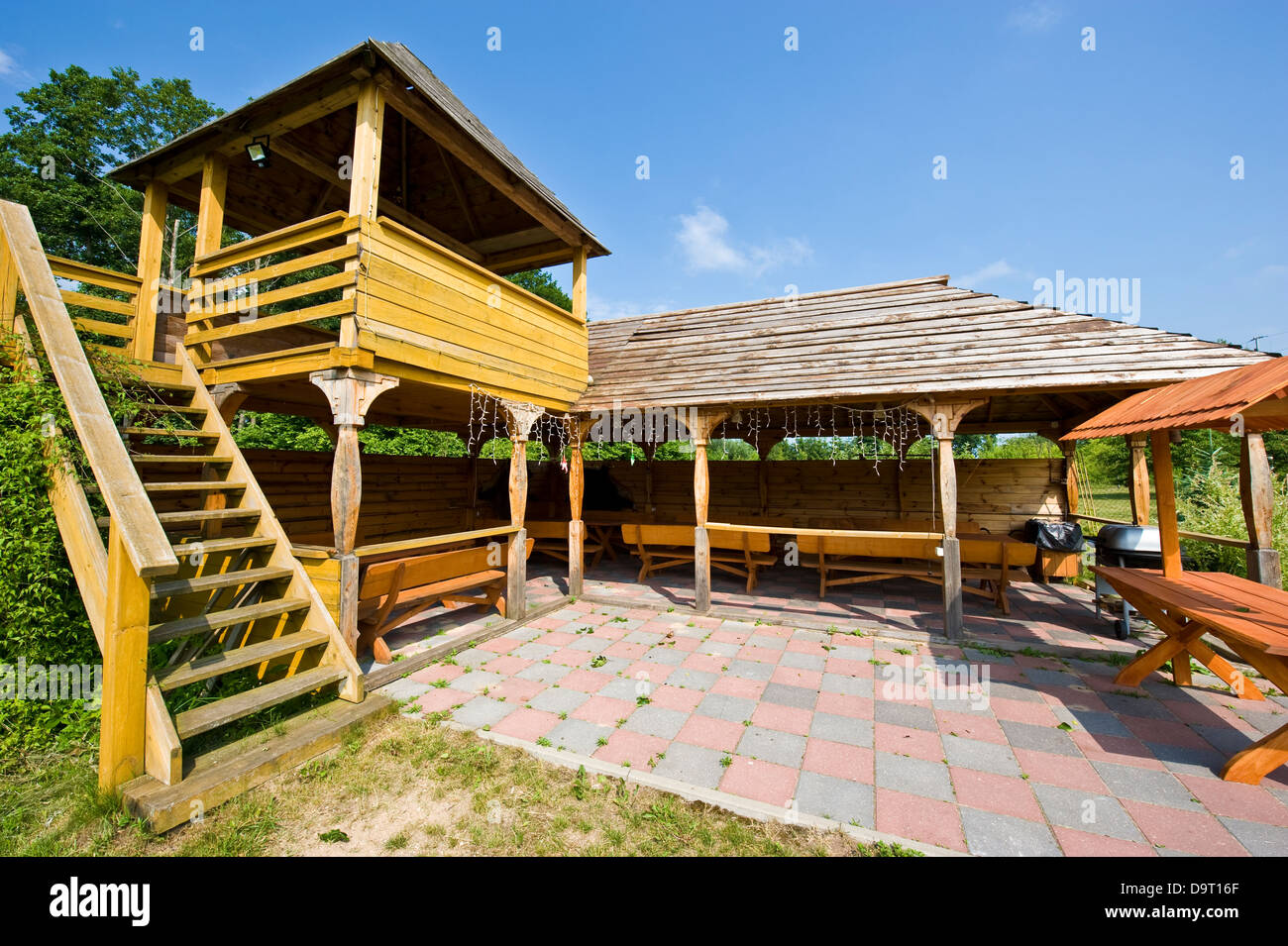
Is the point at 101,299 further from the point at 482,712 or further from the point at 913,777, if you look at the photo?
the point at 913,777

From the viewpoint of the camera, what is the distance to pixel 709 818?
2.74 metres

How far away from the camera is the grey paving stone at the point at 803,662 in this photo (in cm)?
497

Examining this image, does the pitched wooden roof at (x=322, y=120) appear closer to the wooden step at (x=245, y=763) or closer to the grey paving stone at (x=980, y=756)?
the wooden step at (x=245, y=763)

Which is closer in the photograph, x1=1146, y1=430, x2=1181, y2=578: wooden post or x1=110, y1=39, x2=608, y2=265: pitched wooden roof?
x1=1146, y1=430, x2=1181, y2=578: wooden post

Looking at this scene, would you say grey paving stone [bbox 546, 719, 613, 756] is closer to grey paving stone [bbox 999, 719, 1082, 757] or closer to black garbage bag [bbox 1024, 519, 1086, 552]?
grey paving stone [bbox 999, 719, 1082, 757]

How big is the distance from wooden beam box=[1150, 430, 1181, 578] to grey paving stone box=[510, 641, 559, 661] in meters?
6.00

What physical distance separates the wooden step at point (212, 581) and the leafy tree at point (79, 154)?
75.0 feet

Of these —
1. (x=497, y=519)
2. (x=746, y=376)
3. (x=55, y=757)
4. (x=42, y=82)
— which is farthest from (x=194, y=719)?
(x=42, y=82)

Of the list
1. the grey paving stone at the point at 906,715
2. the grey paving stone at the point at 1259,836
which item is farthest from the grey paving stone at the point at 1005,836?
the grey paving stone at the point at 906,715

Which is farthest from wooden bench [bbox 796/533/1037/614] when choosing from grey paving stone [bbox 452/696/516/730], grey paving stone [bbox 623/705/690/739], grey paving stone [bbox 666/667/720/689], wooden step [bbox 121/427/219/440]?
wooden step [bbox 121/427/219/440]

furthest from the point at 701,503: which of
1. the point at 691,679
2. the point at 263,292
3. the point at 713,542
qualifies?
A: the point at 263,292

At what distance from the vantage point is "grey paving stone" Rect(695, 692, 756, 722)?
3.95m

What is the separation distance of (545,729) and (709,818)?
1.52m

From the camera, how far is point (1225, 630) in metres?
3.01
